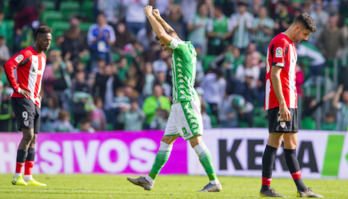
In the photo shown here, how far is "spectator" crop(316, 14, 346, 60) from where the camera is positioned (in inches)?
713

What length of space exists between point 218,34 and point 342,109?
450cm

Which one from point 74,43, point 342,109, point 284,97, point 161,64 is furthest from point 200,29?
point 284,97

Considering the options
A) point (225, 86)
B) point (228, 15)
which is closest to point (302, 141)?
point (225, 86)

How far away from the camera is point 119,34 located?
19109mm

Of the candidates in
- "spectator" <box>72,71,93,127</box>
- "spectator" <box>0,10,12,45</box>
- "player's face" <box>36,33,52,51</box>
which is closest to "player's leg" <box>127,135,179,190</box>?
"player's face" <box>36,33,52,51</box>

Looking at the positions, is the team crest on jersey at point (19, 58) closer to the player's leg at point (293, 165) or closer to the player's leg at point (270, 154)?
the player's leg at point (270, 154)

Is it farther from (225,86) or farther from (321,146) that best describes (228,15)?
(321,146)

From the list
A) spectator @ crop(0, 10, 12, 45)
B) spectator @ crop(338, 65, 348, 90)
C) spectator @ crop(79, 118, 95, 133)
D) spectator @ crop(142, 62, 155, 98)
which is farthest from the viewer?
spectator @ crop(0, 10, 12, 45)

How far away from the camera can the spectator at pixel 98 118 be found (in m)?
16.8

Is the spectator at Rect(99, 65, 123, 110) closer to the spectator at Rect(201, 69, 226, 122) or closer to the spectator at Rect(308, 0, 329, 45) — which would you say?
the spectator at Rect(201, 69, 226, 122)

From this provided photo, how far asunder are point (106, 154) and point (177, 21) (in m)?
5.51

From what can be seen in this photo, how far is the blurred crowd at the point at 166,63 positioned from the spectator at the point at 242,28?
30mm

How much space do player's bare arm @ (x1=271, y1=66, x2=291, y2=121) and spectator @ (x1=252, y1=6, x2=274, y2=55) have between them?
10742 millimetres

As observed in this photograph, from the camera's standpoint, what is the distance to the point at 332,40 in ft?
59.5
